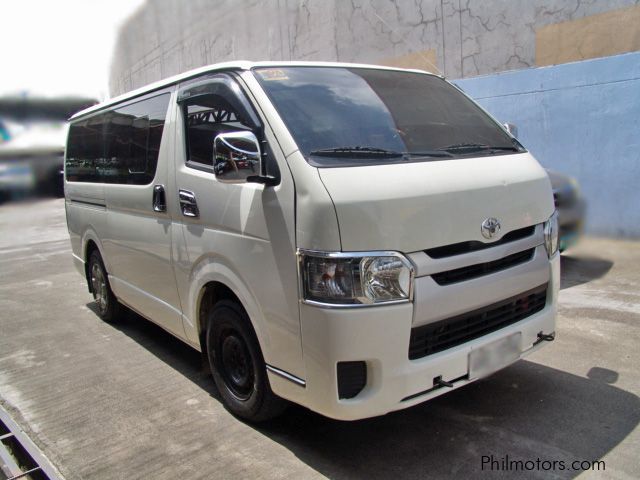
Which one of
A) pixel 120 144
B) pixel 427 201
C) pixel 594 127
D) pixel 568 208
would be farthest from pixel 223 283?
pixel 594 127

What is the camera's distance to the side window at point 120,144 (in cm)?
418

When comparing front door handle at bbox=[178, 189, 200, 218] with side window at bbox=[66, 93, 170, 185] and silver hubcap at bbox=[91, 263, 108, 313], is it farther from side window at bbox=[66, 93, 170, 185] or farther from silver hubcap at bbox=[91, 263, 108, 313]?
silver hubcap at bbox=[91, 263, 108, 313]

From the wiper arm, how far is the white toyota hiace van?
0.03 ft

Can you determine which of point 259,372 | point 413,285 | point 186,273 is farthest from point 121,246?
point 413,285

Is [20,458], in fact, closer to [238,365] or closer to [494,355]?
[238,365]

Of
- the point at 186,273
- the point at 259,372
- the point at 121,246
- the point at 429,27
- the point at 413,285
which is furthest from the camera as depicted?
the point at 429,27

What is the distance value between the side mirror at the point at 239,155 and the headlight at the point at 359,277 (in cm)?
62

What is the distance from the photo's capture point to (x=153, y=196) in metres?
4.04

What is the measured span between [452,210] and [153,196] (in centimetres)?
224

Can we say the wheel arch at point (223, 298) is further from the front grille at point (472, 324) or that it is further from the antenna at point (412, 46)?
the antenna at point (412, 46)

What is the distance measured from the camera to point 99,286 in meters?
5.92

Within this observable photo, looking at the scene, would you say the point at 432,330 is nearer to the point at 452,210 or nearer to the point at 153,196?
the point at 452,210

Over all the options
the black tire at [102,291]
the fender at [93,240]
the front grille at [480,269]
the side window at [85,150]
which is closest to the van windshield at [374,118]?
the front grille at [480,269]

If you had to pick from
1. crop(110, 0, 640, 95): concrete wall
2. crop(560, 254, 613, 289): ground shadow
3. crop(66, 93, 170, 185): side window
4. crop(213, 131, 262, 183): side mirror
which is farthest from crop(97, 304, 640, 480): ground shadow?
crop(110, 0, 640, 95): concrete wall
